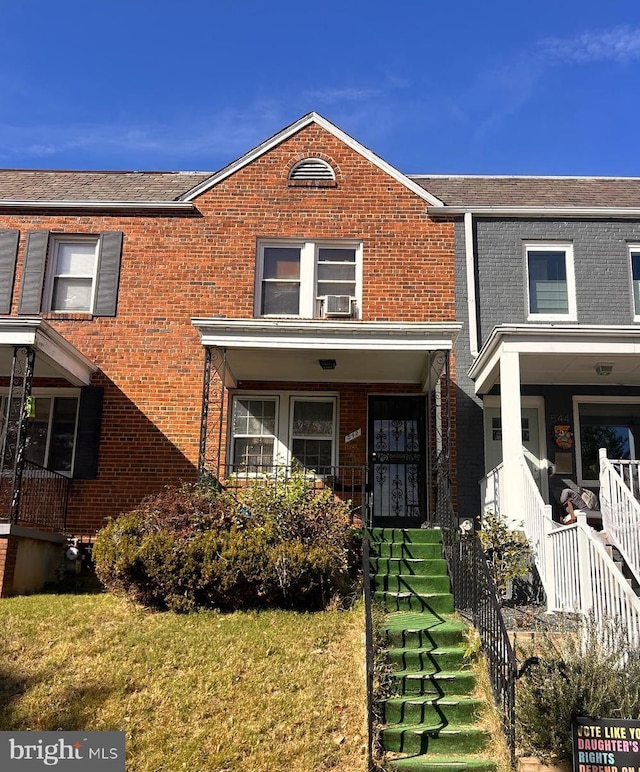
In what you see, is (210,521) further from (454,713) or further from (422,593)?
(454,713)

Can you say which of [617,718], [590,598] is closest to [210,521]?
[590,598]

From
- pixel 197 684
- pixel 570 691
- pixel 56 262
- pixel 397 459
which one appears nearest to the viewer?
pixel 570 691

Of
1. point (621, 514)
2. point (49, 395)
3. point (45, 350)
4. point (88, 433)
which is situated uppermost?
point (45, 350)

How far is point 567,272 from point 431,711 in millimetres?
8822

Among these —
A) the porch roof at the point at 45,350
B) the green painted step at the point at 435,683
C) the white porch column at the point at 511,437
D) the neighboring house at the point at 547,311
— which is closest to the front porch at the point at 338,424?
the neighboring house at the point at 547,311

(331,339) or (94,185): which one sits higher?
(94,185)

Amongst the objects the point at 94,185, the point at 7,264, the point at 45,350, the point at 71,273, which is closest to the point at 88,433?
the point at 45,350

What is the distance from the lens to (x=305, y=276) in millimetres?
13625

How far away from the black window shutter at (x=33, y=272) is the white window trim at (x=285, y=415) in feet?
12.1

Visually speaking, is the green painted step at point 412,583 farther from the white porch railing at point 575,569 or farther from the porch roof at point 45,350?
the porch roof at point 45,350

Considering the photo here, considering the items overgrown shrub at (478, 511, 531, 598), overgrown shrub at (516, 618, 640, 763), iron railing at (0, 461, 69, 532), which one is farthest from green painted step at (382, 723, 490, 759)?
iron railing at (0, 461, 69, 532)

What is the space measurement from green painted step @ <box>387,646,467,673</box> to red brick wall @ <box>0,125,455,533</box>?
5.69 metres

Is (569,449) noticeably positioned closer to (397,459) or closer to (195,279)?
(397,459)

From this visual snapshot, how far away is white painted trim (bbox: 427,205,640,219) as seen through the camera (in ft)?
44.7
